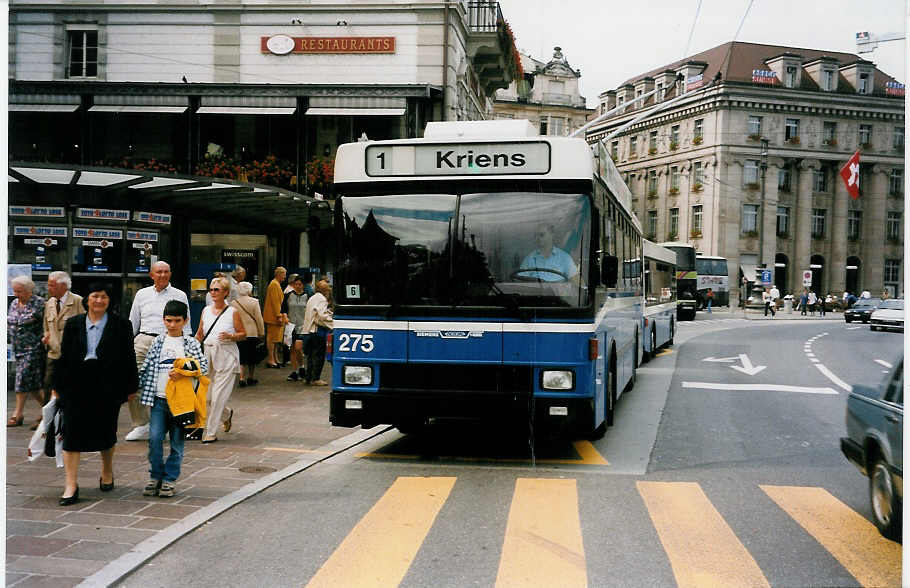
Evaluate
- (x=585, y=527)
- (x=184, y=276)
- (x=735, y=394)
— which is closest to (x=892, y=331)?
(x=585, y=527)

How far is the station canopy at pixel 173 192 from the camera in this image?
1070 centimetres

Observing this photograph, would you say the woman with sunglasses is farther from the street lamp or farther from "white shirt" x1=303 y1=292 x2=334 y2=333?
the street lamp

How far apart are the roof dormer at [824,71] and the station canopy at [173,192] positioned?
173 inches

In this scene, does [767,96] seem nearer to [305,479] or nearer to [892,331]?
[892,331]

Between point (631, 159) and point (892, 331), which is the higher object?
point (631, 159)

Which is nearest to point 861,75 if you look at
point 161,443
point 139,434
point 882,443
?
point 882,443

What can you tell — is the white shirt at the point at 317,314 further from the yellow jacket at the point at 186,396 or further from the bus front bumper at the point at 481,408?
the yellow jacket at the point at 186,396

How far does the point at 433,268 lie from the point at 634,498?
261cm

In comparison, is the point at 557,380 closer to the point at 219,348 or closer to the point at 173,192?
the point at 219,348

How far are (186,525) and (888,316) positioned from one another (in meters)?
4.56

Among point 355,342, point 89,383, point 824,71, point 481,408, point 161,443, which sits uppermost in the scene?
point 824,71

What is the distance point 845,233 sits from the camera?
244 inches

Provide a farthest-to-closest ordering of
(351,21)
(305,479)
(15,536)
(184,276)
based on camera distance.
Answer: (184,276) → (351,21) → (305,479) → (15,536)

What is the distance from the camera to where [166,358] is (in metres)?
6.68
